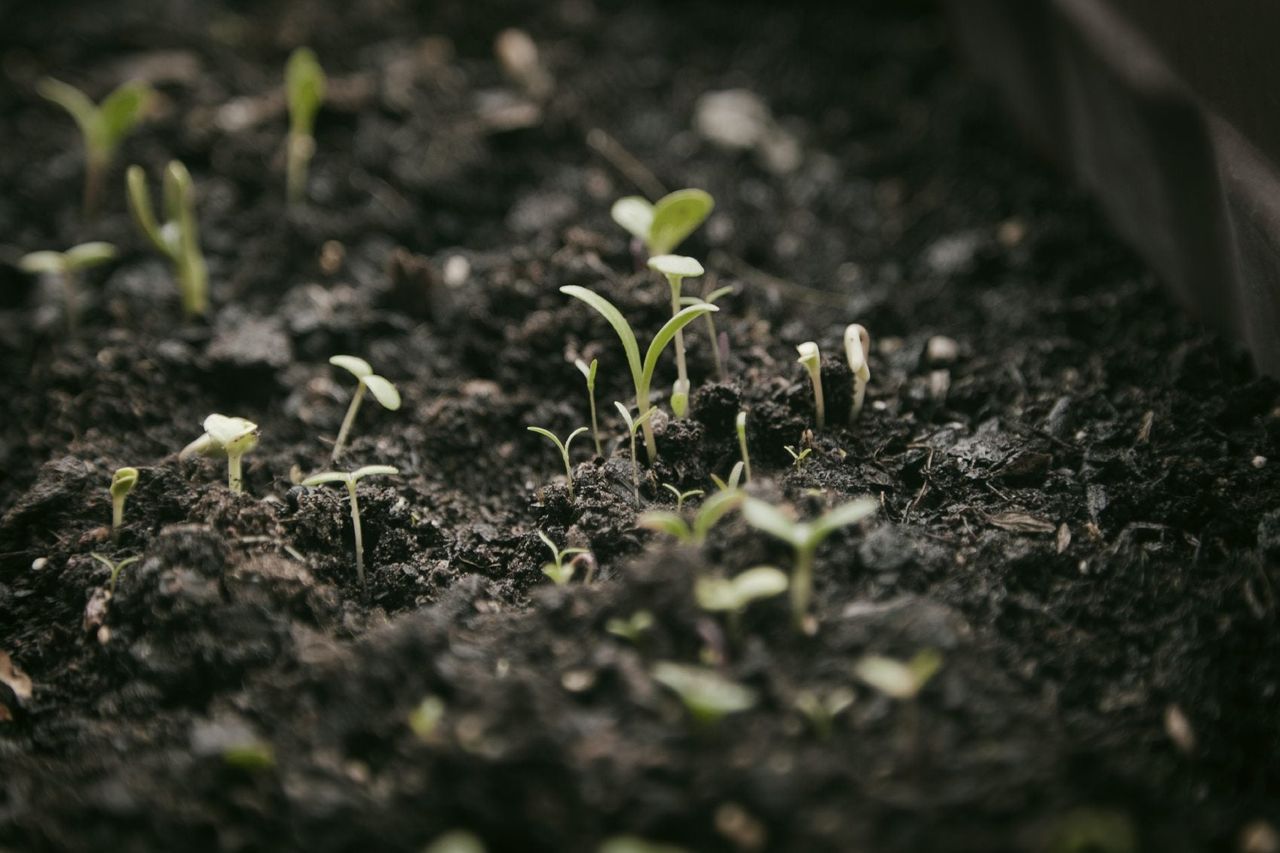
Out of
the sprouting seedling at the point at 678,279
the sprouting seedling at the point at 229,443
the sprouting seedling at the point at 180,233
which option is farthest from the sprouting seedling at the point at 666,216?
the sprouting seedling at the point at 180,233

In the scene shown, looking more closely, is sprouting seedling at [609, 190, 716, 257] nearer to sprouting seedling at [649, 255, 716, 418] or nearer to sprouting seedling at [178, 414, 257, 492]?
sprouting seedling at [649, 255, 716, 418]

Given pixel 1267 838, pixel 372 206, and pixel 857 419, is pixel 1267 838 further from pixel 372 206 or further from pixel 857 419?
pixel 372 206

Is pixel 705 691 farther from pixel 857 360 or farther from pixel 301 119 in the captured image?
pixel 301 119

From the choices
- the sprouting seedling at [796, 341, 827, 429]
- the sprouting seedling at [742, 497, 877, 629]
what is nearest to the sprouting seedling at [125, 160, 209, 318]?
the sprouting seedling at [796, 341, 827, 429]

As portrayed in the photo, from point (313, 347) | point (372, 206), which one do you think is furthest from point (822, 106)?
point (313, 347)

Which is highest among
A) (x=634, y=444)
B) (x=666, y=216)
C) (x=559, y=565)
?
(x=666, y=216)

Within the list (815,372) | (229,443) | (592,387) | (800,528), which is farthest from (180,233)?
(800,528)
